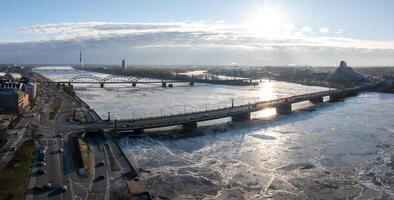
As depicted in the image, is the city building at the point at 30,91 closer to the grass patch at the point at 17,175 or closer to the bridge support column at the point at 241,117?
the bridge support column at the point at 241,117

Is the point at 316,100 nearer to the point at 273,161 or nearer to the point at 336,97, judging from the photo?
the point at 336,97

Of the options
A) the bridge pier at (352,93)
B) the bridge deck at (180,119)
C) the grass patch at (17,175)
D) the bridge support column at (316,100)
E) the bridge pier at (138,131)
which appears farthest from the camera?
the bridge pier at (352,93)

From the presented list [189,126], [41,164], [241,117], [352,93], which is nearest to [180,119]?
[189,126]

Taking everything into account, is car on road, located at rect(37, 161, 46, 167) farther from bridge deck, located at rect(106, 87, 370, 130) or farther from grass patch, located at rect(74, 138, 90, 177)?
bridge deck, located at rect(106, 87, 370, 130)

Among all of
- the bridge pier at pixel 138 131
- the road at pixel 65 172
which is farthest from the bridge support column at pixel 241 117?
the road at pixel 65 172

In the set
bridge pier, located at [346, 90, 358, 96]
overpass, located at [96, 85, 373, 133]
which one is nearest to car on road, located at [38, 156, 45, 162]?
→ overpass, located at [96, 85, 373, 133]

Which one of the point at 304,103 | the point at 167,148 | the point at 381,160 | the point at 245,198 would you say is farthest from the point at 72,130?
the point at 304,103

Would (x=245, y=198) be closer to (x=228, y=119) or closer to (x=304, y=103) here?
(x=228, y=119)
